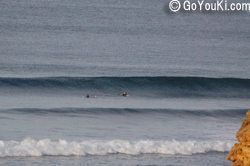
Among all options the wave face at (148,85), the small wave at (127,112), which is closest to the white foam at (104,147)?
the small wave at (127,112)

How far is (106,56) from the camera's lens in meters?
55.4

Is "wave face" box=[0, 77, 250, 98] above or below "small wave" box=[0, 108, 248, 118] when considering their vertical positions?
above

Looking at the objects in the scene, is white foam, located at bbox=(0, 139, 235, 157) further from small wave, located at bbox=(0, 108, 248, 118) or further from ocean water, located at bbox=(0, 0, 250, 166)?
small wave, located at bbox=(0, 108, 248, 118)

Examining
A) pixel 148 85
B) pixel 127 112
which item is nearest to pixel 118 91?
pixel 148 85

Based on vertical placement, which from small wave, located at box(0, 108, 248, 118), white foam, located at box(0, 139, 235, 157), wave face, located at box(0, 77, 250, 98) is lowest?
white foam, located at box(0, 139, 235, 157)

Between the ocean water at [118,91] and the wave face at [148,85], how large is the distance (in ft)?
0.27

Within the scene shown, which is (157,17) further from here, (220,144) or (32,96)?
(220,144)

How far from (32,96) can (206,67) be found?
24.5m

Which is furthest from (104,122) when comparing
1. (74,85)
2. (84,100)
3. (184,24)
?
(184,24)

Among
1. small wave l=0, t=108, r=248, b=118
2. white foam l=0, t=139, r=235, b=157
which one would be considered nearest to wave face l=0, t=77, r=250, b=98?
small wave l=0, t=108, r=248, b=118

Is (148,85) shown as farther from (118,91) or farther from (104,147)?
(104,147)

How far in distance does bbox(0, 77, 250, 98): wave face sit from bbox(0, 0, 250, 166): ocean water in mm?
84

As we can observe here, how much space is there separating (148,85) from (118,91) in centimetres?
344

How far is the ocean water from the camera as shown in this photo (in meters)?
15.6
